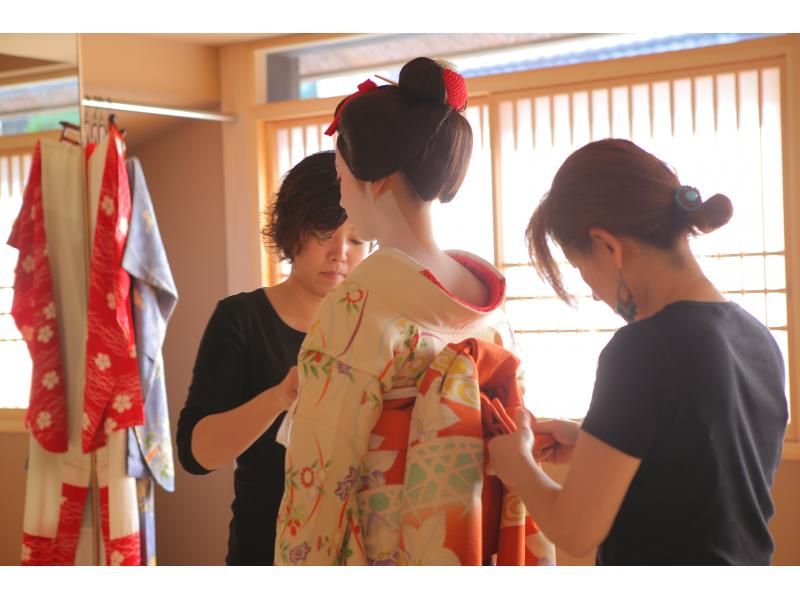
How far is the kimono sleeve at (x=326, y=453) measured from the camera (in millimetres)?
1025

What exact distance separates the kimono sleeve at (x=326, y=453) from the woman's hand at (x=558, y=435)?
0.23m

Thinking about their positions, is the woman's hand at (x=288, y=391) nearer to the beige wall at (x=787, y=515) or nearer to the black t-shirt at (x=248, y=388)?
the black t-shirt at (x=248, y=388)

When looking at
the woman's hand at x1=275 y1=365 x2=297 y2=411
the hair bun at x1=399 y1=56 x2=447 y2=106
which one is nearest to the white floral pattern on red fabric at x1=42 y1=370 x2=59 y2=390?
the woman's hand at x1=275 y1=365 x2=297 y2=411

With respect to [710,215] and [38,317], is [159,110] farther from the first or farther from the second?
[710,215]

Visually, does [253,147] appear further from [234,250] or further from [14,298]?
[14,298]

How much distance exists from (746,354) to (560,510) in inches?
10.3

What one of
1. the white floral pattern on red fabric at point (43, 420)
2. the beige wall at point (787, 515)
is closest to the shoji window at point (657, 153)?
the beige wall at point (787, 515)

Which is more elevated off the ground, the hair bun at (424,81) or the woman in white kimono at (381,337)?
the hair bun at (424,81)

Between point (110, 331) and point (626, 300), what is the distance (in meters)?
1.75

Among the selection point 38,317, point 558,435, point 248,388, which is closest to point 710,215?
point 558,435

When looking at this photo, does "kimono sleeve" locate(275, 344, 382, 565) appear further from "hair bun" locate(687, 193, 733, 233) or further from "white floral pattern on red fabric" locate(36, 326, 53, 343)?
"white floral pattern on red fabric" locate(36, 326, 53, 343)

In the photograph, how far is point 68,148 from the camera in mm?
2408
